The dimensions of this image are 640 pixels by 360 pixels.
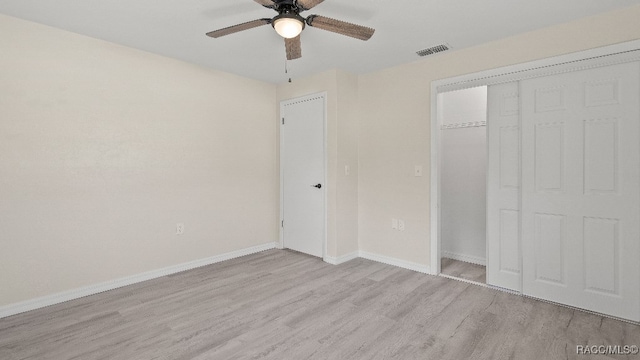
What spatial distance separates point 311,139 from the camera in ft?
13.3

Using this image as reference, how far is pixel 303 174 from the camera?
164 inches

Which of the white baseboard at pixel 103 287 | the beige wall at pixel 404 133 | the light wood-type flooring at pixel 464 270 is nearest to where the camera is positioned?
the white baseboard at pixel 103 287

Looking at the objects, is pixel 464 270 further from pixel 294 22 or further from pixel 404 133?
Result: pixel 294 22

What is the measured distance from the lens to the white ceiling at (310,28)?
229 cm

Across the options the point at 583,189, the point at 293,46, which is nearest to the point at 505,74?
the point at 583,189

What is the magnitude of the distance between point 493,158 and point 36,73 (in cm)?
415

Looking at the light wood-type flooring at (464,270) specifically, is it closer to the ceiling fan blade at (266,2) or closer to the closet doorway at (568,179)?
the closet doorway at (568,179)

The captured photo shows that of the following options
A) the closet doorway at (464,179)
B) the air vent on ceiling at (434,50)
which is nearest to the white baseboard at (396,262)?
the closet doorway at (464,179)

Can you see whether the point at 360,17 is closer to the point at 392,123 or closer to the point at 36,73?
the point at 392,123

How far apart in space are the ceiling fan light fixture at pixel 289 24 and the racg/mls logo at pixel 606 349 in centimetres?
272

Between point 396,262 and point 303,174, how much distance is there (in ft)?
5.32

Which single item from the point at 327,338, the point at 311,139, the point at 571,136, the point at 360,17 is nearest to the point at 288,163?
the point at 311,139

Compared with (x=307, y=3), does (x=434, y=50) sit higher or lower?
higher

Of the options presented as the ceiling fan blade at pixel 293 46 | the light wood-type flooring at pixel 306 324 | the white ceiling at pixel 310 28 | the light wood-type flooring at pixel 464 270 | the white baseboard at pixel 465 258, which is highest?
the white ceiling at pixel 310 28
